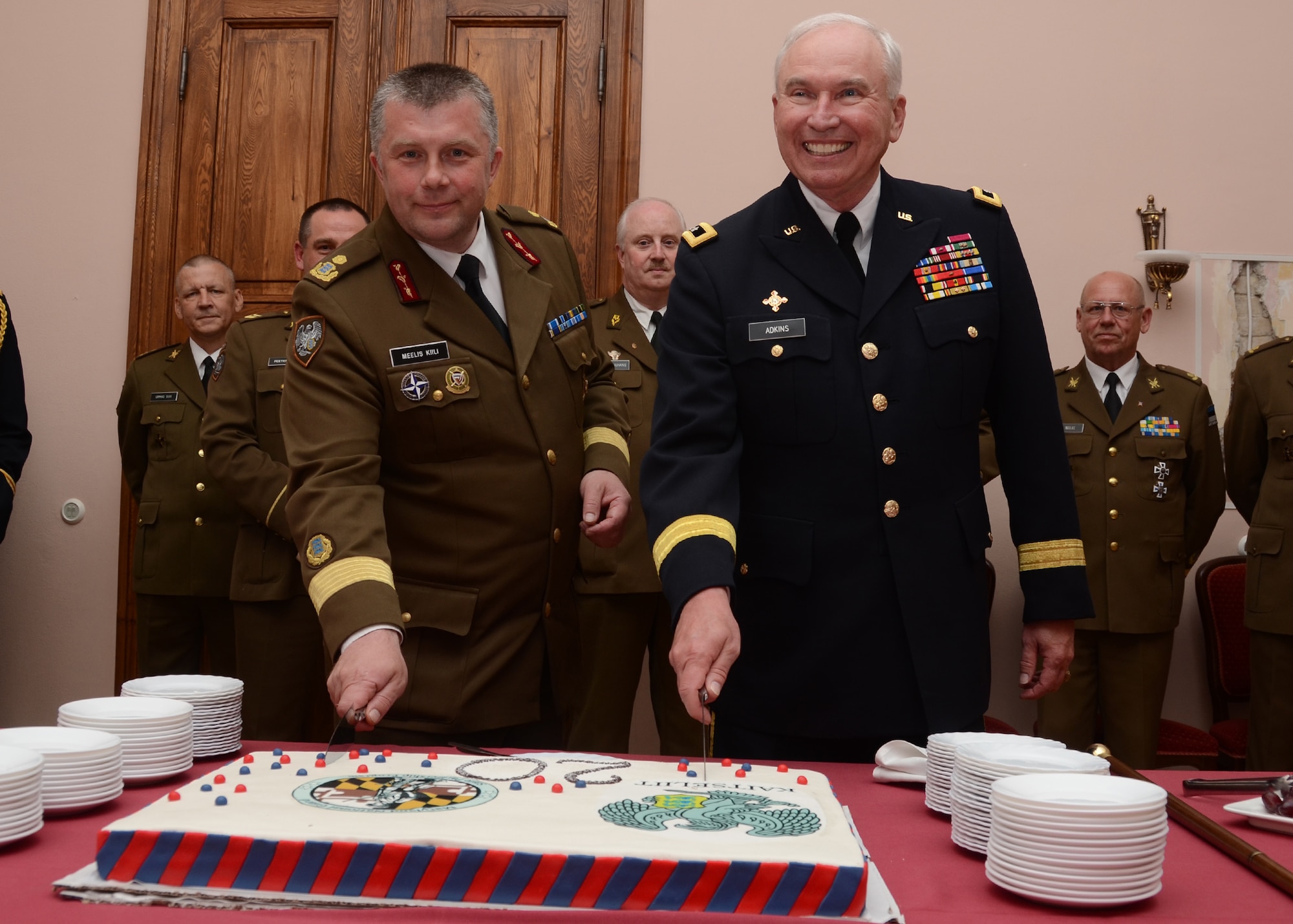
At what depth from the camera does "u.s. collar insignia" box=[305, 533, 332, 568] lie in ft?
5.48

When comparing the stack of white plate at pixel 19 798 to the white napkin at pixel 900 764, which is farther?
the white napkin at pixel 900 764

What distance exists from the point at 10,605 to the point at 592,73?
3104mm

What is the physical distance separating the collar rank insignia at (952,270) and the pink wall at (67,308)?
3753 millimetres

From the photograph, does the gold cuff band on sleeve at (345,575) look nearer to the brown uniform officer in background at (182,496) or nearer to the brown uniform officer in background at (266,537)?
the brown uniform officer in background at (266,537)

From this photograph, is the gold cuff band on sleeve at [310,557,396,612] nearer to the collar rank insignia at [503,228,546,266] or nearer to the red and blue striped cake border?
the red and blue striped cake border

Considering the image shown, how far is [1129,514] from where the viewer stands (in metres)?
4.12

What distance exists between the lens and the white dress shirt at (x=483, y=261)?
204 centimetres

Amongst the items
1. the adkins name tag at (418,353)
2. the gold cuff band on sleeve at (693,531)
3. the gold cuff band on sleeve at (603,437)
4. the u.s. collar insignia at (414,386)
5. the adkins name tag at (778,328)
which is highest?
the adkins name tag at (778,328)

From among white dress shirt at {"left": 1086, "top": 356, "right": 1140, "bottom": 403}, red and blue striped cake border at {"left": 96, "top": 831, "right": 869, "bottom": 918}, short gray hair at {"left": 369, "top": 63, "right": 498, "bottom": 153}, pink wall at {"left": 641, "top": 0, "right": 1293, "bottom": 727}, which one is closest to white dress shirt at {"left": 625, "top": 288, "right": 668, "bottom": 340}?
pink wall at {"left": 641, "top": 0, "right": 1293, "bottom": 727}

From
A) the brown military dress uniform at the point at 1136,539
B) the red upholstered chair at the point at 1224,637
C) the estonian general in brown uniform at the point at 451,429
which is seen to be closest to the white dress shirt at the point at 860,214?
the estonian general in brown uniform at the point at 451,429

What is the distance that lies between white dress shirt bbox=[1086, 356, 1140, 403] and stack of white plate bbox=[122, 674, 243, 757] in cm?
345

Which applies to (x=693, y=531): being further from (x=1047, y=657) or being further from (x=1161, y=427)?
(x=1161, y=427)

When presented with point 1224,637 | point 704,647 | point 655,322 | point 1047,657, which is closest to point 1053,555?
point 1047,657

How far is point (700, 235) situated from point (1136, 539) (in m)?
2.76
